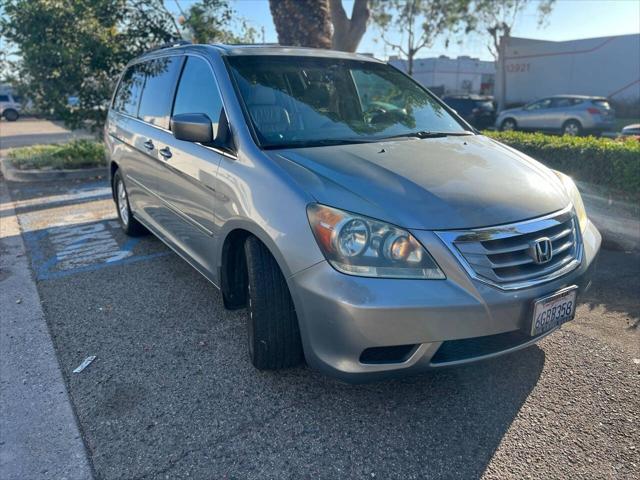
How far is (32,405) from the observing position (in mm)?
2740

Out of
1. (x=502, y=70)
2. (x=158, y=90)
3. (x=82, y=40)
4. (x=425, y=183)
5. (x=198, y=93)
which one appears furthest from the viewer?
(x=502, y=70)

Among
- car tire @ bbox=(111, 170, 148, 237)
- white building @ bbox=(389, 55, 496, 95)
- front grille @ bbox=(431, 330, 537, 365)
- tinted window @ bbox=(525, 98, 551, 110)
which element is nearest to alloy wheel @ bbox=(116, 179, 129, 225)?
car tire @ bbox=(111, 170, 148, 237)

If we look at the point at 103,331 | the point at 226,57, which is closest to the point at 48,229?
the point at 103,331

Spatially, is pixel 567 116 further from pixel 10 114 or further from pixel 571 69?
pixel 10 114

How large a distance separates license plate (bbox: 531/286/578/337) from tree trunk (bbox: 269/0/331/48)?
6526 mm

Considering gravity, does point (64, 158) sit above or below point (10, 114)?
above

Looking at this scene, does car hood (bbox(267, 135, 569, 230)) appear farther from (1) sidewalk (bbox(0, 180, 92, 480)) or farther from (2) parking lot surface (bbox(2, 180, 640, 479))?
(1) sidewalk (bbox(0, 180, 92, 480))

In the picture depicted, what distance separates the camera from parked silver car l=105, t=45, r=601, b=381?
2.26 meters

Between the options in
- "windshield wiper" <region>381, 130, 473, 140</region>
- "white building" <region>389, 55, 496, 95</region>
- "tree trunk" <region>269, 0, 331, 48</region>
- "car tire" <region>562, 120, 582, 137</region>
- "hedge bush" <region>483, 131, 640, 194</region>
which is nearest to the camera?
"windshield wiper" <region>381, 130, 473, 140</region>

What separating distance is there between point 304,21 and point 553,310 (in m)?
6.76

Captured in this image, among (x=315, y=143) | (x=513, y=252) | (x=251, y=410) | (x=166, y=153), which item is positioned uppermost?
(x=315, y=143)

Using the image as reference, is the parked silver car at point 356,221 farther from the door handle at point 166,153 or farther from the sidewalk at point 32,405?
the sidewalk at point 32,405

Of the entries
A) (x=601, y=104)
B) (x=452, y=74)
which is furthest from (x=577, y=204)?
(x=452, y=74)

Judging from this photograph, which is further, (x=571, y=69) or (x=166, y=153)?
(x=571, y=69)
